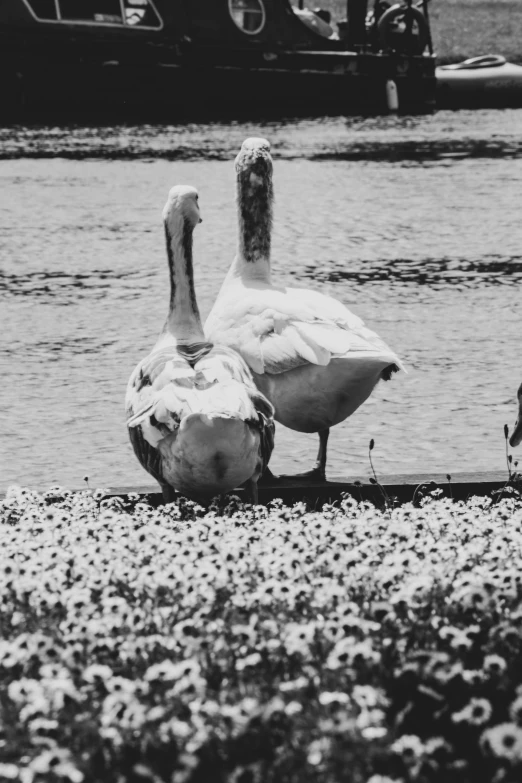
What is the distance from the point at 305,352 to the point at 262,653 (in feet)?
8.08

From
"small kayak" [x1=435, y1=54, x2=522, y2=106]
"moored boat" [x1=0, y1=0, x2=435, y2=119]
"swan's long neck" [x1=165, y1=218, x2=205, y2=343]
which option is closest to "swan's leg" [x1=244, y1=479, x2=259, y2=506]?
"swan's long neck" [x1=165, y1=218, x2=205, y2=343]

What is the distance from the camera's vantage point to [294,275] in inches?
472

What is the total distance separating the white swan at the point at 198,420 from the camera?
489 centimetres

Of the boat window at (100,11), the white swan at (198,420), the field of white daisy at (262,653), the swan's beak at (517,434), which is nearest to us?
the field of white daisy at (262,653)

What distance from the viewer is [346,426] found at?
735 centimetres

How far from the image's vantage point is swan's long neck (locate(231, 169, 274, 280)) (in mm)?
6902

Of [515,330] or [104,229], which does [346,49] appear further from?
[515,330]

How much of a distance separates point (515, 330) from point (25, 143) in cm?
1756

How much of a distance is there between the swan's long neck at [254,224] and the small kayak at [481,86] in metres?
31.2

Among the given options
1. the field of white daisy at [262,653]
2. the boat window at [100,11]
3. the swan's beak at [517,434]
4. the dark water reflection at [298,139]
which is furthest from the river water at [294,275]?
the boat window at [100,11]

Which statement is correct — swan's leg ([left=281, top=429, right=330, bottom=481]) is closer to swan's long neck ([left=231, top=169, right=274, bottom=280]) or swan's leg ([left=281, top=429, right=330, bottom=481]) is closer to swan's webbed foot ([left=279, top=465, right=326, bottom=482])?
swan's webbed foot ([left=279, top=465, right=326, bottom=482])

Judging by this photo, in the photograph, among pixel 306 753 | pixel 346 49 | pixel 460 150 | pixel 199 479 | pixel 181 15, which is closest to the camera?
pixel 306 753

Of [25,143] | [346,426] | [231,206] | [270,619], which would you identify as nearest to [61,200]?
[231,206]

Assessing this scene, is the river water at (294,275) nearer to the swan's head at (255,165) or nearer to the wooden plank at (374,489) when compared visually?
the wooden plank at (374,489)
